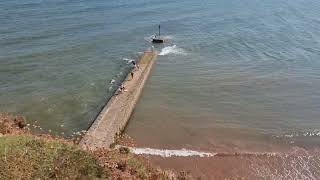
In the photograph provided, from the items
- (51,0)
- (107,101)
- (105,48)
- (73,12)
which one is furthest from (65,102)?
(51,0)

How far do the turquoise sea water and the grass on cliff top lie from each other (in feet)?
38.6

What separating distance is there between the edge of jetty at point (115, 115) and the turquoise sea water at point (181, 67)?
91 centimetres

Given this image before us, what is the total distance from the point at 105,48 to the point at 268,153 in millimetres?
25716

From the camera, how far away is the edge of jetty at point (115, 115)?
93.2ft

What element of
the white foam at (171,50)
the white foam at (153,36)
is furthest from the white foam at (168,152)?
the white foam at (153,36)

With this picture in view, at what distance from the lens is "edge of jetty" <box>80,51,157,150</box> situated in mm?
28422

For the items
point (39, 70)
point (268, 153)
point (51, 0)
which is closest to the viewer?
point (268, 153)

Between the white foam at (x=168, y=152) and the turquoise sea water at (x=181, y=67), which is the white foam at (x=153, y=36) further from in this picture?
the white foam at (x=168, y=152)

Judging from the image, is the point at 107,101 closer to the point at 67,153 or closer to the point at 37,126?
the point at 37,126

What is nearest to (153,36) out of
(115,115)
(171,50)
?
(171,50)

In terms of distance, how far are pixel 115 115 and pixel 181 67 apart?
1521 centimetres

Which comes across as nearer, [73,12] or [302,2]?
[73,12]

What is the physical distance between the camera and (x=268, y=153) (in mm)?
29609

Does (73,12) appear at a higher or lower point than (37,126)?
higher
